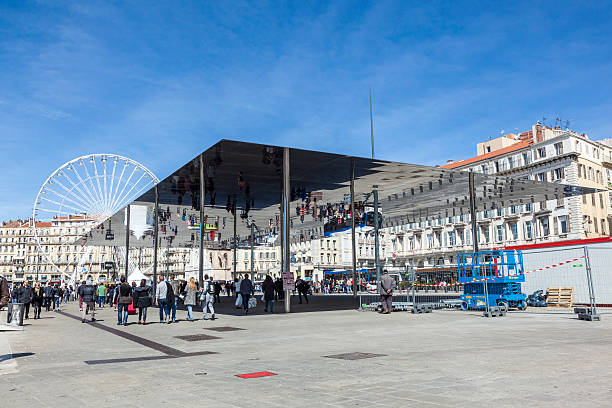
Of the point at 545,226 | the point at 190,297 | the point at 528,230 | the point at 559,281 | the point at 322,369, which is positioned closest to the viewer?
the point at 322,369

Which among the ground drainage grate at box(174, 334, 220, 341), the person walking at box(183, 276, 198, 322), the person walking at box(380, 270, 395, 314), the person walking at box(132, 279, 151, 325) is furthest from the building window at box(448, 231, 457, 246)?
the ground drainage grate at box(174, 334, 220, 341)

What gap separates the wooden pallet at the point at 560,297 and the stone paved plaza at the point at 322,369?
8825mm

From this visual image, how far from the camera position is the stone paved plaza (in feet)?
19.5

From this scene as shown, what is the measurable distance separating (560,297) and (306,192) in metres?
15.8

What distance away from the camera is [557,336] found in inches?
472

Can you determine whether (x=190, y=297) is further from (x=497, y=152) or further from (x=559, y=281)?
(x=497, y=152)

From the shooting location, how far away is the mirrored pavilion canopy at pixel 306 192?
24.5m

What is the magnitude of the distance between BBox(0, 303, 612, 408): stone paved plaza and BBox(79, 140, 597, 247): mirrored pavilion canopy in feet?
35.1

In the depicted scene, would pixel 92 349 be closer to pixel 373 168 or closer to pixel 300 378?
pixel 300 378

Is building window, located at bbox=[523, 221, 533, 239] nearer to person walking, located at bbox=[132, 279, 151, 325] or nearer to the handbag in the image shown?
person walking, located at bbox=[132, 279, 151, 325]

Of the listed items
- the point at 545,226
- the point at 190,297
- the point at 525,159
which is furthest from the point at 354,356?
the point at 525,159

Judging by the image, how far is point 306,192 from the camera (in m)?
33.0

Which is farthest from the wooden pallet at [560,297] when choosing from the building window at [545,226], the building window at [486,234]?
the building window at [486,234]

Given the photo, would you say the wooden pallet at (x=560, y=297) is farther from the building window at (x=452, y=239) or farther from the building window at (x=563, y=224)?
the building window at (x=452, y=239)
